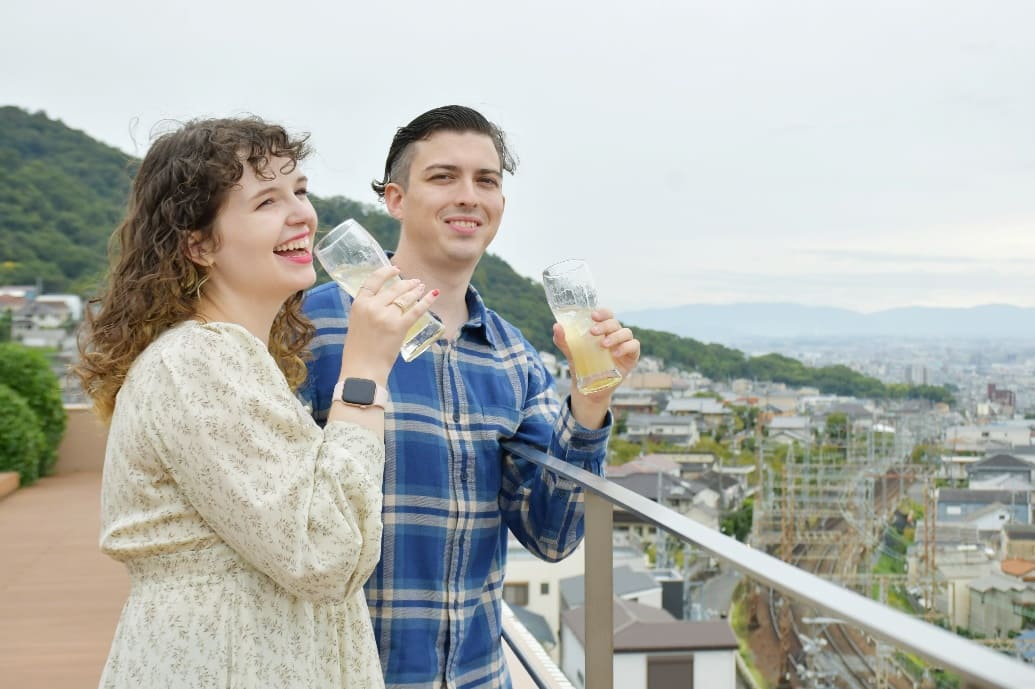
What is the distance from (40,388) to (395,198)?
6769mm

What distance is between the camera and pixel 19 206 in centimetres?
1844

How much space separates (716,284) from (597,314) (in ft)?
224

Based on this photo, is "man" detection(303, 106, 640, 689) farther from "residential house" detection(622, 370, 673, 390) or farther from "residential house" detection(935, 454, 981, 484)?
"residential house" detection(622, 370, 673, 390)

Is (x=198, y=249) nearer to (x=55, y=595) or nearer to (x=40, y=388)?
(x=55, y=595)

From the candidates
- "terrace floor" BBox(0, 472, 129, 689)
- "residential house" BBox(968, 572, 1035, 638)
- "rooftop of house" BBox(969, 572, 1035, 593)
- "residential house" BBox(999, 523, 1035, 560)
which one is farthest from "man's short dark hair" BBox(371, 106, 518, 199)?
"rooftop of house" BBox(969, 572, 1035, 593)

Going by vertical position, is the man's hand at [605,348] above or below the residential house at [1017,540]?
above

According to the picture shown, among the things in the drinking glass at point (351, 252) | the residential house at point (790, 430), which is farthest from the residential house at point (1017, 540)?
the drinking glass at point (351, 252)

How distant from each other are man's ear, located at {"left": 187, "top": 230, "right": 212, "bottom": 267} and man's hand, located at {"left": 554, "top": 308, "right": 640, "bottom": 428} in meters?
0.55

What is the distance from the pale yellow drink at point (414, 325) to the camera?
1.33 metres

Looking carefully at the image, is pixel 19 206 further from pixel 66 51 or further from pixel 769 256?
pixel 769 256

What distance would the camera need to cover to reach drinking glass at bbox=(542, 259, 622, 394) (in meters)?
1.46

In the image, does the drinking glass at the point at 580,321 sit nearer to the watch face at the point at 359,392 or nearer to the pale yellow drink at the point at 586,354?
the pale yellow drink at the point at 586,354

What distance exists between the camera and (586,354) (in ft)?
→ 4.82

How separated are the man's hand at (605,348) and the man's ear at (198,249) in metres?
0.55
